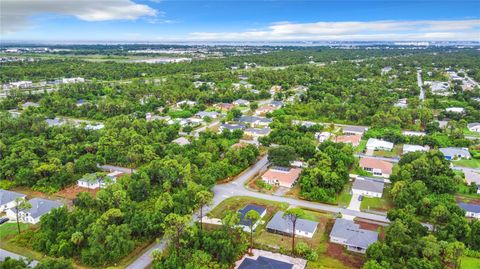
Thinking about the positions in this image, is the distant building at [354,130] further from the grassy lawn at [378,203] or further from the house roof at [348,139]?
the grassy lawn at [378,203]

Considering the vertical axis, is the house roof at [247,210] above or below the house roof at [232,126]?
below

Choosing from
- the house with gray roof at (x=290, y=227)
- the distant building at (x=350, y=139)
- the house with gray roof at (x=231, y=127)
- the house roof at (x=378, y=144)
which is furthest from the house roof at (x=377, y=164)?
the house with gray roof at (x=231, y=127)

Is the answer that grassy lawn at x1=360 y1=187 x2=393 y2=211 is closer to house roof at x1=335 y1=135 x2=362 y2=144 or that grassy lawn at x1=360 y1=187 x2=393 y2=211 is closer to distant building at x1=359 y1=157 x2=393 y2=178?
distant building at x1=359 y1=157 x2=393 y2=178

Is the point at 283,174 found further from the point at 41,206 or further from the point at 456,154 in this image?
the point at 456,154

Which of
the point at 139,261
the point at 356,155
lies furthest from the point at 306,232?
the point at 356,155

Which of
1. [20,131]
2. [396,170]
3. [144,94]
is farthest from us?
[144,94]

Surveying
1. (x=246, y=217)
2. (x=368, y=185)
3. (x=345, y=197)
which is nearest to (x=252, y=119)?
(x=368, y=185)

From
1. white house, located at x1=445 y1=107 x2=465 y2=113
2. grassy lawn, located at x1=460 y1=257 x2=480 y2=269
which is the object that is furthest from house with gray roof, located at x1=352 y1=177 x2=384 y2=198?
white house, located at x1=445 y1=107 x2=465 y2=113

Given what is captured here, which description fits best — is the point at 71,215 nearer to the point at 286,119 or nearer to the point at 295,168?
the point at 295,168
